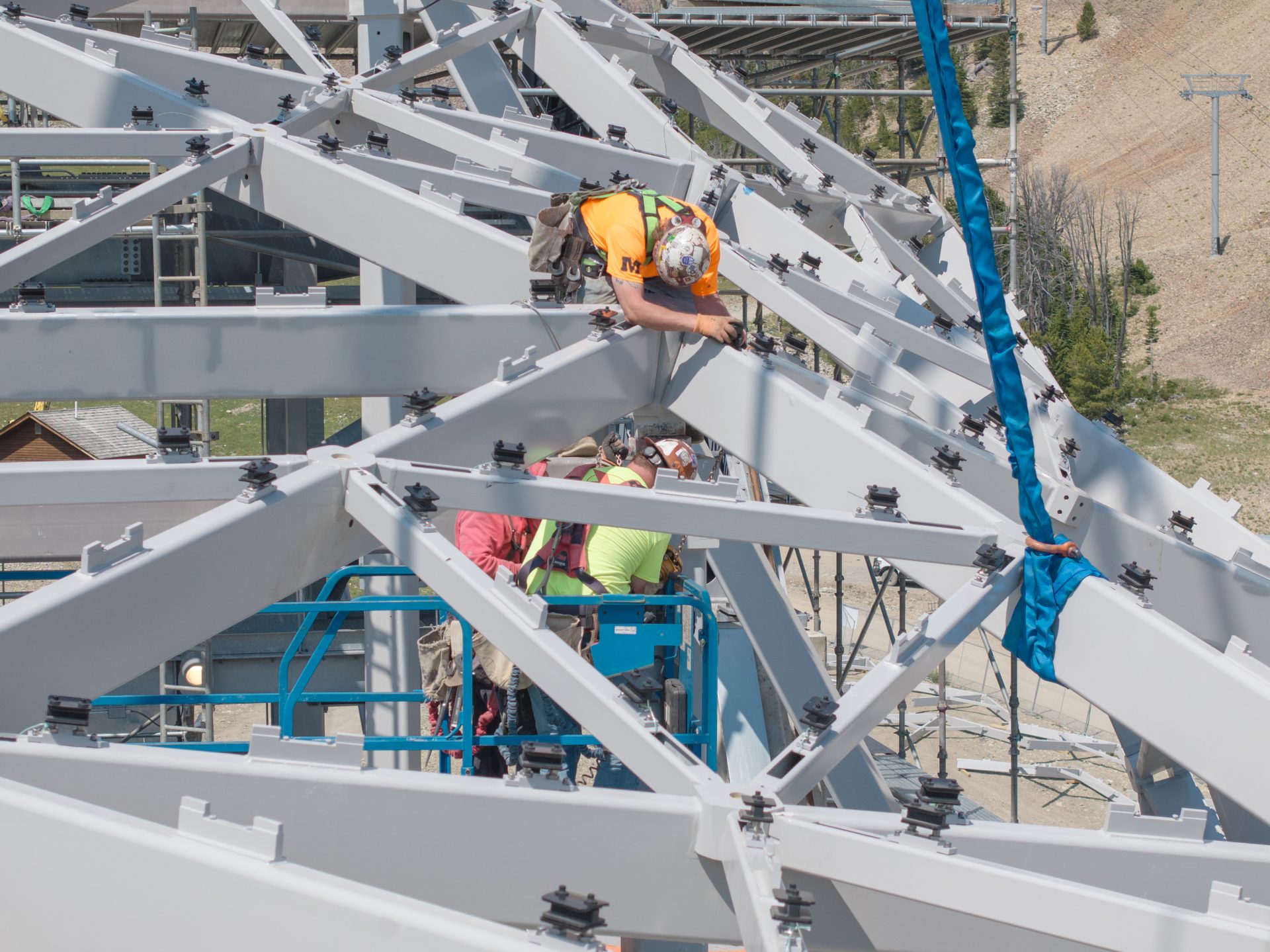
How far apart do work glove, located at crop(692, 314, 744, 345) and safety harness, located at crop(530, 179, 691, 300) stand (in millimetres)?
408

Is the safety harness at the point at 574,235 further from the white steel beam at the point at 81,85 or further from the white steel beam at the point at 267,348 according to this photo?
the white steel beam at the point at 81,85

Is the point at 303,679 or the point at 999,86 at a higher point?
the point at 999,86

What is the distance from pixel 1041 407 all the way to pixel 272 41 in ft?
Answer: 39.7

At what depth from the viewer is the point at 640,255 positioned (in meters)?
5.50

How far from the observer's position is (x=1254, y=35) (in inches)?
2822

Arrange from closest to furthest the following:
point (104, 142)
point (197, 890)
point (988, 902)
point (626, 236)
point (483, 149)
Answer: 1. point (197, 890)
2. point (988, 902)
3. point (626, 236)
4. point (104, 142)
5. point (483, 149)

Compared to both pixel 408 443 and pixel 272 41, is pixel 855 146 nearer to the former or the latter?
pixel 272 41

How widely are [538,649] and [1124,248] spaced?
61.1m

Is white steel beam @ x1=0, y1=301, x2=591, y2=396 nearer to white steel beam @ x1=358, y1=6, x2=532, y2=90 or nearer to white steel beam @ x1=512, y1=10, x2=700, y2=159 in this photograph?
white steel beam @ x1=358, y1=6, x2=532, y2=90

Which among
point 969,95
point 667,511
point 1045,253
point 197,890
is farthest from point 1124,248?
point 197,890

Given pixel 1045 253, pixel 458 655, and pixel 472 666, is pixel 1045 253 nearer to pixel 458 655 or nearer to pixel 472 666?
pixel 458 655

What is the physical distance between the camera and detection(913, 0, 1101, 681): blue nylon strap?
3.60 m

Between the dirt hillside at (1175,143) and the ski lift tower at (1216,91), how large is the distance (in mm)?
561

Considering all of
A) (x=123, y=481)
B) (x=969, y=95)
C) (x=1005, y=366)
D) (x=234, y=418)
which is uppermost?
(x=969, y=95)
